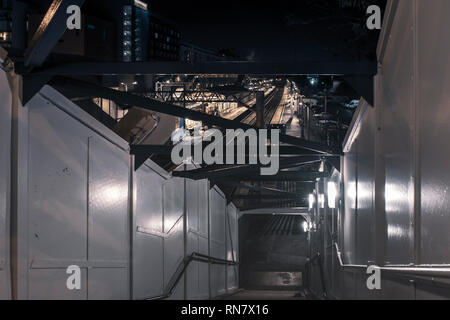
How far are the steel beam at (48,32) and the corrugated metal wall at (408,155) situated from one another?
308cm

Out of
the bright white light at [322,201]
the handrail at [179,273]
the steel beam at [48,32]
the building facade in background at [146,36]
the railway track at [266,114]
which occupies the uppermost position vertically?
the building facade in background at [146,36]

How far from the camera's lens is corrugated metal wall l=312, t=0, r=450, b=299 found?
4.11 meters

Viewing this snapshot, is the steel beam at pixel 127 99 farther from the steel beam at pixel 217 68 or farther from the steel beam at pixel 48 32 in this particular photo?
the steel beam at pixel 48 32

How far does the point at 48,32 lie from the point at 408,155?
378 cm

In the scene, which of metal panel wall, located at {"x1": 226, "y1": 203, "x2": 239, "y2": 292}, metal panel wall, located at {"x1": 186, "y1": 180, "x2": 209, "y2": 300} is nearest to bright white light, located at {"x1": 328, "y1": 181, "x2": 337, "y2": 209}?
metal panel wall, located at {"x1": 186, "y1": 180, "x2": 209, "y2": 300}

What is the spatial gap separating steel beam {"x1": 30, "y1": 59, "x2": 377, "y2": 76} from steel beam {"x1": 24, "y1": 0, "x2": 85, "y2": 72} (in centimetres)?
57

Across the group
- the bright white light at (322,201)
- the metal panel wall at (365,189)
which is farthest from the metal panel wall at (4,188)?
the bright white light at (322,201)

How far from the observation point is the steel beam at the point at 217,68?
834 centimetres

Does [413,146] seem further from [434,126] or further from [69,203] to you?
[69,203]

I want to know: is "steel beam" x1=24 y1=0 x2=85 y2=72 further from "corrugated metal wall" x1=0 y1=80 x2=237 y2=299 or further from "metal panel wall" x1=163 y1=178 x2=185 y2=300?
"metal panel wall" x1=163 y1=178 x2=185 y2=300

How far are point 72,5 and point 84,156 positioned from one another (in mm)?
3816

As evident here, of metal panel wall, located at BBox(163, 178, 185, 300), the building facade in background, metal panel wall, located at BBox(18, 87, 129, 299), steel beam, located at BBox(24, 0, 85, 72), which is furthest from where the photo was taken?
the building facade in background

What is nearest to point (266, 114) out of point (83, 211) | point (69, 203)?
point (83, 211)

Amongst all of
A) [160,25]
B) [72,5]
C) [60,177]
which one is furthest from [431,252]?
[160,25]
